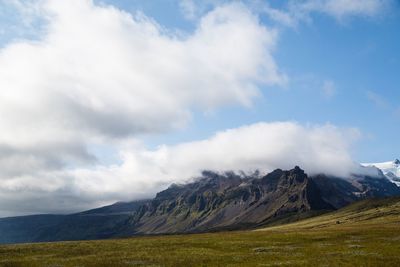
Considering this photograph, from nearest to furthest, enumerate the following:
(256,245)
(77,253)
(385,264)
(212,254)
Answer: (385,264) < (212,254) < (77,253) < (256,245)

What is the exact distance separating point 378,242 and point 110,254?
3847 centimetres

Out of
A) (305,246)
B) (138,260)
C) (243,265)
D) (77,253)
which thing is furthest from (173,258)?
(305,246)

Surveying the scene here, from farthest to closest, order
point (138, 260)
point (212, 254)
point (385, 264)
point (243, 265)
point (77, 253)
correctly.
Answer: point (77, 253), point (212, 254), point (138, 260), point (243, 265), point (385, 264)

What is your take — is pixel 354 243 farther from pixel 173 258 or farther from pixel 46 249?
pixel 46 249

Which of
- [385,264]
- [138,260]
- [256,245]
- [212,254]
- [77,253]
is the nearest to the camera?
[385,264]

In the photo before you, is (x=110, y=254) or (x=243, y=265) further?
(x=110, y=254)

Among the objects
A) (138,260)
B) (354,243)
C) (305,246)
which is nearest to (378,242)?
(354,243)

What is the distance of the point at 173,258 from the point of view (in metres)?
52.6

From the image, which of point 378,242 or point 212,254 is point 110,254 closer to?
point 212,254

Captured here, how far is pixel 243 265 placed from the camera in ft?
149

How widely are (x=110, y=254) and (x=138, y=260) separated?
8.34m

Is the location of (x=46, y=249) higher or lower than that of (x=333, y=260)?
higher

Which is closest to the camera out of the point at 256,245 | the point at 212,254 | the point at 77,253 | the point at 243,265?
the point at 243,265

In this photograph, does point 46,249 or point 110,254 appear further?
point 46,249
